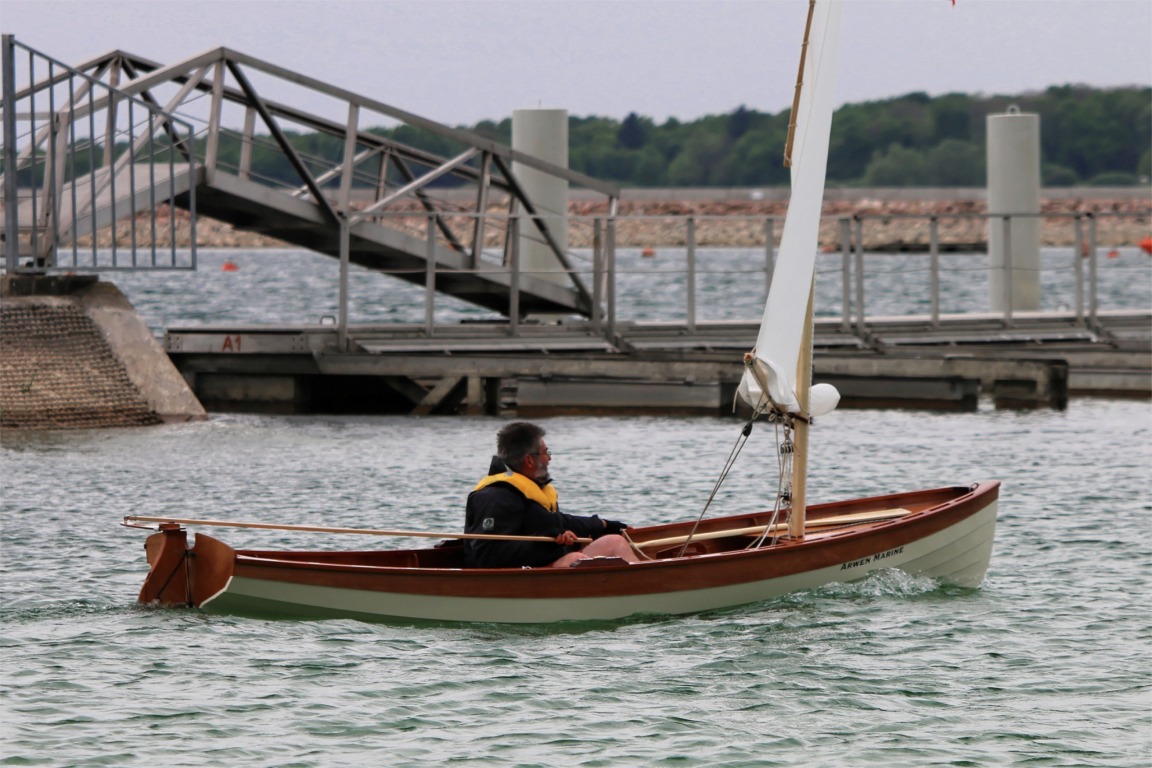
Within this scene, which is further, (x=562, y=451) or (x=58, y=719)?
(x=562, y=451)

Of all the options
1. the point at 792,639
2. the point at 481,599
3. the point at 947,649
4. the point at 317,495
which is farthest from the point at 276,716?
the point at 317,495

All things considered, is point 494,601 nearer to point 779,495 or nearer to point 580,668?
point 580,668

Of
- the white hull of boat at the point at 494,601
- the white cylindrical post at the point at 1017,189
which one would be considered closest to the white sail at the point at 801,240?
the white hull of boat at the point at 494,601

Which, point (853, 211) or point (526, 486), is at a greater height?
point (853, 211)

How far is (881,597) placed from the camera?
12062 mm

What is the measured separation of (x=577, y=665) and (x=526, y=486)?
48.3 inches

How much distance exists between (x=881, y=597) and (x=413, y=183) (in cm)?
1234

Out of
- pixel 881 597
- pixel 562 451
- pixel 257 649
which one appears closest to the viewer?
pixel 257 649

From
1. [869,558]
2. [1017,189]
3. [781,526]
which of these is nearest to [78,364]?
[781,526]

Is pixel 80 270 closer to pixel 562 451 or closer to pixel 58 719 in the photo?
A: pixel 562 451

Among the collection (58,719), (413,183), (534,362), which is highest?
(413,183)

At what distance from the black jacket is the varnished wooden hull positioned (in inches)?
9.4

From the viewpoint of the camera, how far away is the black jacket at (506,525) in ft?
35.7

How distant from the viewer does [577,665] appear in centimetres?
1030
